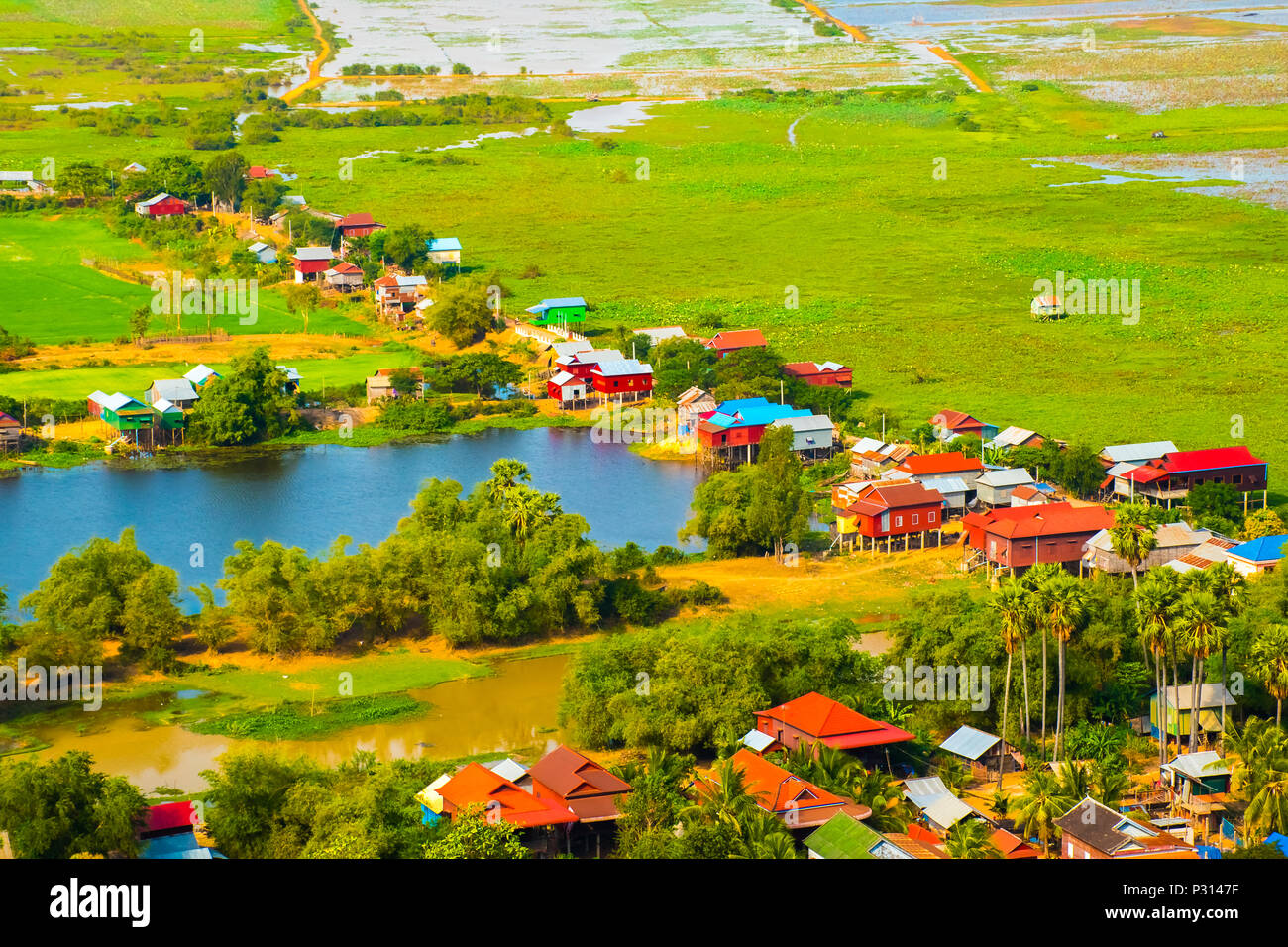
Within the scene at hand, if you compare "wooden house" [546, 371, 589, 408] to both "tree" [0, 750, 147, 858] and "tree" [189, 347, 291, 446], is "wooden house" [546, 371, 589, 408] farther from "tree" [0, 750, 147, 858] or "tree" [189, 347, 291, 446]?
"tree" [0, 750, 147, 858]

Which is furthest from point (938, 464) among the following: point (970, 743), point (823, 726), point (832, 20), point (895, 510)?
point (832, 20)

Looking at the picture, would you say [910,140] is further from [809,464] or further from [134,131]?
[809,464]

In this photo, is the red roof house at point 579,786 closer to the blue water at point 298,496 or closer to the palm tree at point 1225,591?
the palm tree at point 1225,591

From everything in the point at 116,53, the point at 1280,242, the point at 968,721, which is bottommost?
the point at 968,721

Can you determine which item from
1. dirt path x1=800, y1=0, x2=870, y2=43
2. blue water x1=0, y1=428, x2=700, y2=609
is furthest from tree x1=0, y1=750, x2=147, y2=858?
dirt path x1=800, y1=0, x2=870, y2=43

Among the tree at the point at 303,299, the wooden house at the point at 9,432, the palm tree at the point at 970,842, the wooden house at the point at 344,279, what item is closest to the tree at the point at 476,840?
the palm tree at the point at 970,842
